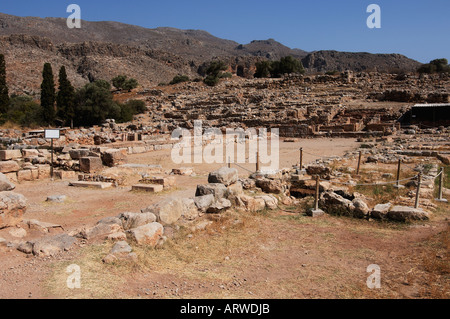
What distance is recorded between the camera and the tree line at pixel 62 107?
31267 mm

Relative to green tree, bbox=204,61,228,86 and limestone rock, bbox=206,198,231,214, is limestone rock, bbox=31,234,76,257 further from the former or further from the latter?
green tree, bbox=204,61,228,86

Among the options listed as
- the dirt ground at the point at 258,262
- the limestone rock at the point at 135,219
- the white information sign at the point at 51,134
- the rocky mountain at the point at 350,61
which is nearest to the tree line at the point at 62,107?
the white information sign at the point at 51,134

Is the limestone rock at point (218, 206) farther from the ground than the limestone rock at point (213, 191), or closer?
closer

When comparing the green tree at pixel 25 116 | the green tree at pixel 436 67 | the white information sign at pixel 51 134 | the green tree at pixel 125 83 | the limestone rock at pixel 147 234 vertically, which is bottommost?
the limestone rock at pixel 147 234

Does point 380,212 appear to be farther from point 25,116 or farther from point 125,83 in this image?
point 125,83

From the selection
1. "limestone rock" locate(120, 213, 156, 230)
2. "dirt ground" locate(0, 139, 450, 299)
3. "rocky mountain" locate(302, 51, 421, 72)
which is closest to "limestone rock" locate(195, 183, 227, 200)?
"dirt ground" locate(0, 139, 450, 299)

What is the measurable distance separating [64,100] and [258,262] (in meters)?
32.9

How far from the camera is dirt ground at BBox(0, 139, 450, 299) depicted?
4.24 metres

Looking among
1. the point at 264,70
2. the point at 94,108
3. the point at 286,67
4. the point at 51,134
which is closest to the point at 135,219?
the point at 51,134

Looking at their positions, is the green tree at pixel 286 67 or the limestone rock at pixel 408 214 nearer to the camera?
the limestone rock at pixel 408 214

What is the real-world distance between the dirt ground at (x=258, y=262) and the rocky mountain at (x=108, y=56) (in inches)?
2275

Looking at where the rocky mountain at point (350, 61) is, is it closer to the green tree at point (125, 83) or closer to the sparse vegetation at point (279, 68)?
the sparse vegetation at point (279, 68)

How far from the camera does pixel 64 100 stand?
33.3 meters

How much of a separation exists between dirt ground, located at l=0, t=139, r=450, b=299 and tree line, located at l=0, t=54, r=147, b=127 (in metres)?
27.7
